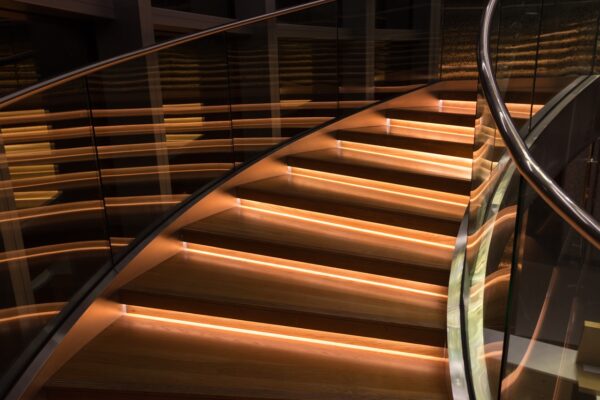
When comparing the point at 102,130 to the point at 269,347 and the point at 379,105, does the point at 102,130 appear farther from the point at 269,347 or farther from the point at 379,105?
the point at 379,105

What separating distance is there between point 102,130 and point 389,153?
2071 millimetres

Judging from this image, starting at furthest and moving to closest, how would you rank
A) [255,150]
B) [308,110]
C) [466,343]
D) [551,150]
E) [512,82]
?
[308,110] → [255,150] → [551,150] → [512,82] → [466,343]

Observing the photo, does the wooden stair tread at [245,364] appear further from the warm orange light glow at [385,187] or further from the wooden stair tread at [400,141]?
the wooden stair tread at [400,141]

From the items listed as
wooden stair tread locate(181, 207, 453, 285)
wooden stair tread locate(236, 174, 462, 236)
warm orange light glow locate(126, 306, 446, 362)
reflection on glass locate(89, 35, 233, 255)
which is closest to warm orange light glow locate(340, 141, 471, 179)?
wooden stair tread locate(236, 174, 462, 236)

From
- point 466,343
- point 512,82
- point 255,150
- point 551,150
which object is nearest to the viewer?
point 466,343

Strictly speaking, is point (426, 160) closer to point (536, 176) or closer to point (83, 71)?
point (83, 71)

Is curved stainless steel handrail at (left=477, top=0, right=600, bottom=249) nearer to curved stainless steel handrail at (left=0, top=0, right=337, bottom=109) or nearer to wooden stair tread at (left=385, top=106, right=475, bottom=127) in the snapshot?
curved stainless steel handrail at (left=0, top=0, right=337, bottom=109)

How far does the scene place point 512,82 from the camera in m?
3.12

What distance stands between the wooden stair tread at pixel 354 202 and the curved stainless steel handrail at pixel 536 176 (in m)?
1.36

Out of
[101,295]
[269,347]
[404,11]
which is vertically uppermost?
[404,11]

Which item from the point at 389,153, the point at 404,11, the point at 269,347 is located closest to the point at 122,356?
the point at 269,347

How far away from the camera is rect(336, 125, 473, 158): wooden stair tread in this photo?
12.9 ft

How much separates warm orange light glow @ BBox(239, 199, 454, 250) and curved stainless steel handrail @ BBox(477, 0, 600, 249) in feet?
4.51

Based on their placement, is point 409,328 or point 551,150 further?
point 551,150
